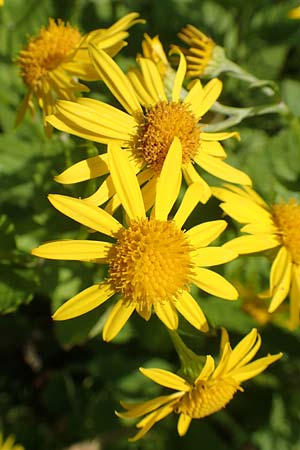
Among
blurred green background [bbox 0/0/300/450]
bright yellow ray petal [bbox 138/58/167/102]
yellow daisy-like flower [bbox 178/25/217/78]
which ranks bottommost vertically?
blurred green background [bbox 0/0/300/450]

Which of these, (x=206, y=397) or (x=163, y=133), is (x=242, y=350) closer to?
(x=206, y=397)

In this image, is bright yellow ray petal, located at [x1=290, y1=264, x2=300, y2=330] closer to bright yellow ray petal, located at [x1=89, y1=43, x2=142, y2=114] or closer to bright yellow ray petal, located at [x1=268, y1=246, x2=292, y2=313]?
bright yellow ray petal, located at [x1=268, y1=246, x2=292, y2=313]

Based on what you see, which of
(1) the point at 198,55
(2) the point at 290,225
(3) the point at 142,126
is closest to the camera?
(3) the point at 142,126

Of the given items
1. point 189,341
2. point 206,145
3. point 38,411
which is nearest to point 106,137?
point 206,145

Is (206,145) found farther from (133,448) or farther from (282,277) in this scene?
(133,448)

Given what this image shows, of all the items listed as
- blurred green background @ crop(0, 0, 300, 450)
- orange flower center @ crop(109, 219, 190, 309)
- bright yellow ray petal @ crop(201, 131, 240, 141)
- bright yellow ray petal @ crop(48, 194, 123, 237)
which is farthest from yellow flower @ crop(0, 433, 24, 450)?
bright yellow ray petal @ crop(201, 131, 240, 141)

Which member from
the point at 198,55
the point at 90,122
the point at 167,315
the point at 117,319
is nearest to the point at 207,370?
the point at 167,315
